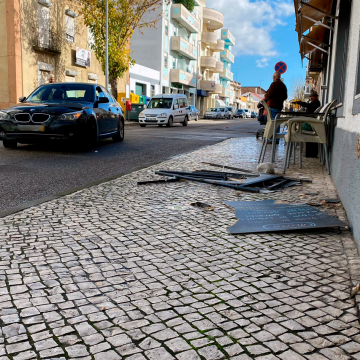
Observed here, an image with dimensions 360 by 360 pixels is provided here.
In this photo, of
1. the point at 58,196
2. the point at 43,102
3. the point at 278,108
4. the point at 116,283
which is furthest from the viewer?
the point at 278,108

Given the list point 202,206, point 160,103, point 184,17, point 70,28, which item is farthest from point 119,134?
point 184,17

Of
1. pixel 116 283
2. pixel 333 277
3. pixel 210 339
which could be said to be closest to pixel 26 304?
pixel 116 283

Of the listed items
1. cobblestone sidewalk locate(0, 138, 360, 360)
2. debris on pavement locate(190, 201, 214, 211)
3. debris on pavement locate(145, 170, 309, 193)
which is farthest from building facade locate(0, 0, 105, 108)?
cobblestone sidewalk locate(0, 138, 360, 360)

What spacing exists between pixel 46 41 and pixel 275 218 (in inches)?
947

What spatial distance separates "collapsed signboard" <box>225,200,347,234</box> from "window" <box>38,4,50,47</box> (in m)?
23.0

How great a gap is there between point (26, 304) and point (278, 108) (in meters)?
10.4

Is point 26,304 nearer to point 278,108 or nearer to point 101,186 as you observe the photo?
point 101,186

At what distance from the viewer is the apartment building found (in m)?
48.2

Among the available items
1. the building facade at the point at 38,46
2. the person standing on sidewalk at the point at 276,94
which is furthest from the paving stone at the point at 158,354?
the building facade at the point at 38,46

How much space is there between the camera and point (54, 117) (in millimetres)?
9094

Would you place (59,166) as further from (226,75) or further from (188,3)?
(226,75)

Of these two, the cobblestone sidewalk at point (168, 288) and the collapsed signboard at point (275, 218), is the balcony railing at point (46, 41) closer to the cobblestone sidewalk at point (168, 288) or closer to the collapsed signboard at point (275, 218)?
the cobblestone sidewalk at point (168, 288)

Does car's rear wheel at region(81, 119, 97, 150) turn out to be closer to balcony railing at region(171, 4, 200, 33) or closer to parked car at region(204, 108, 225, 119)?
parked car at region(204, 108, 225, 119)

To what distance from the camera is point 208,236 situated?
11.9ft
